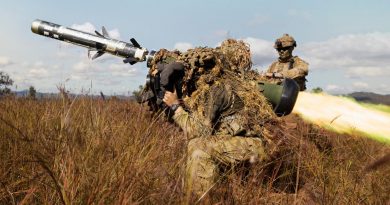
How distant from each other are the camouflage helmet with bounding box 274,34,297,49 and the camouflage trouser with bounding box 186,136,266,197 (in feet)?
15.1

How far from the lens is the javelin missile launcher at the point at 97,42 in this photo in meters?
6.09

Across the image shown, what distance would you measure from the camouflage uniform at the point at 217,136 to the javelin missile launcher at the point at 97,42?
197 cm

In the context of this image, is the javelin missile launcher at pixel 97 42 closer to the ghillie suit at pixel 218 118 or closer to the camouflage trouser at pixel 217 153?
the ghillie suit at pixel 218 118

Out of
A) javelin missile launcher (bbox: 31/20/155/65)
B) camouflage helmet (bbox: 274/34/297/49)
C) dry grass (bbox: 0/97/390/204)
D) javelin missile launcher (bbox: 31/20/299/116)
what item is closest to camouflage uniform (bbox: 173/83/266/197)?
dry grass (bbox: 0/97/390/204)

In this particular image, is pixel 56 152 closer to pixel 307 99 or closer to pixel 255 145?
pixel 255 145

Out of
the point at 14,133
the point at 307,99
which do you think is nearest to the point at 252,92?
A: the point at 14,133

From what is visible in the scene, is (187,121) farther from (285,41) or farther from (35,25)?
(285,41)

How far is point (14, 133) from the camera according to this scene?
10.6 feet

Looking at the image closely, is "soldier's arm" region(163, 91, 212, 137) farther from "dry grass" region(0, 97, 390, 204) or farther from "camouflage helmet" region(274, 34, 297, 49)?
"camouflage helmet" region(274, 34, 297, 49)

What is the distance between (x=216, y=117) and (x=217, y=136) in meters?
0.18

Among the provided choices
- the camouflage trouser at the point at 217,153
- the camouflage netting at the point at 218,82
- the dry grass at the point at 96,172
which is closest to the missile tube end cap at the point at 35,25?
the dry grass at the point at 96,172

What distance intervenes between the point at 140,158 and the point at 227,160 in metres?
1.37

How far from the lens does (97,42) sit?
6547 millimetres

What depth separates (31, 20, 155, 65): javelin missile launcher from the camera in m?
6.09
